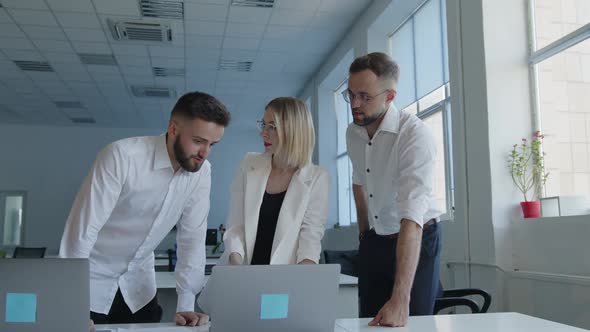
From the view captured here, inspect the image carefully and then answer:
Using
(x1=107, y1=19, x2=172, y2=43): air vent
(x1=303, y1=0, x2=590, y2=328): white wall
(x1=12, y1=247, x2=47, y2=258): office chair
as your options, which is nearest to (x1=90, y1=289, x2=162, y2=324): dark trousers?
(x1=303, y1=0, x2=590, y2=328): white wall

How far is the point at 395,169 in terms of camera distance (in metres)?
1.95

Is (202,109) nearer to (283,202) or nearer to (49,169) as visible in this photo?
(283,202)

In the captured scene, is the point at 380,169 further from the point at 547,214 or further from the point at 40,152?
the point at 40,152

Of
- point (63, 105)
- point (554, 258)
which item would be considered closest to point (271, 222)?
point (554, 258)

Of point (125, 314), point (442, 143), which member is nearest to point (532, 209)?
point (442, 143)

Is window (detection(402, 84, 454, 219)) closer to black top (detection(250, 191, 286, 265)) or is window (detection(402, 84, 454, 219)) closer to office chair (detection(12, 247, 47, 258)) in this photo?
black top (detection(250, 191, 286, 265))

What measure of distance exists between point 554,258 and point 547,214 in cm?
32

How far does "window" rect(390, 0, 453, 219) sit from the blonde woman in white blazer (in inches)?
97.5

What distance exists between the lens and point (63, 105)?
32.2 feet

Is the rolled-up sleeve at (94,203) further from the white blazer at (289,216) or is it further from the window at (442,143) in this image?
the window at (442,143)

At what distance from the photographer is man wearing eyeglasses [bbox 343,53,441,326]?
5.73ft

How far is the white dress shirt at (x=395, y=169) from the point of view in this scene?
1748 mm

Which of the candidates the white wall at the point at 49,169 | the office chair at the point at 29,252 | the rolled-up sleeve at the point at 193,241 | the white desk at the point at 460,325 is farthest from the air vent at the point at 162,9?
the white wall at the point at 49,169

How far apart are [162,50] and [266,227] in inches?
218
